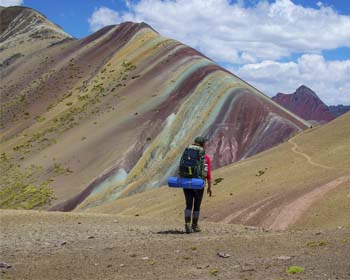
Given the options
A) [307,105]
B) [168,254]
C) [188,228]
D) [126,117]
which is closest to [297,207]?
[188,228]

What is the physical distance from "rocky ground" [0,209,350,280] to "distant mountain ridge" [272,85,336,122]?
6698 cm

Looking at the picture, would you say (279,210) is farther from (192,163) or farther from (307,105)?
(307,105)

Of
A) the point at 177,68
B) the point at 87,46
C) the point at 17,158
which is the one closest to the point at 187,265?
the point at 17,158

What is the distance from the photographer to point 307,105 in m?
81.9

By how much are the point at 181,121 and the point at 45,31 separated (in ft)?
216

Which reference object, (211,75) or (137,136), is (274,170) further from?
(211,75)

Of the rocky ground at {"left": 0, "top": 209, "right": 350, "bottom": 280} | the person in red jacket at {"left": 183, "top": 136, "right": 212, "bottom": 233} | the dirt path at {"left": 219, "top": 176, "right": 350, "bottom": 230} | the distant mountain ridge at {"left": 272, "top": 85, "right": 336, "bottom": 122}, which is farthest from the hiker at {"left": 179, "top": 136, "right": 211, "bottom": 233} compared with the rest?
the distant mountain ridge at {"left": 272, "top": 85, "right": 336, "bottom": 122}

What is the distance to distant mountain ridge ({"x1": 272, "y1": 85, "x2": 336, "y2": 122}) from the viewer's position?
3086 inches

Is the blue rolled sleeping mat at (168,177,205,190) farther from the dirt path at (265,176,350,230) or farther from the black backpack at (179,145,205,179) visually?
the dirt path at (265,176,350,230)

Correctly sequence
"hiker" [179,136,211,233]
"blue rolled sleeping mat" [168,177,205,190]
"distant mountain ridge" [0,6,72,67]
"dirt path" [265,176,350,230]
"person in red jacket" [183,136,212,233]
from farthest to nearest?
"distant mountain ridge" [0,6,72,67] < "dirt path" [265,176,350,230] < "person in red jacket" [183,136,212,233] < "hiker" [179,136,211,233] < "blue rolled sleeping mat" [168,177,205,190]

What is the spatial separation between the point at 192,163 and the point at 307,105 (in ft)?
237

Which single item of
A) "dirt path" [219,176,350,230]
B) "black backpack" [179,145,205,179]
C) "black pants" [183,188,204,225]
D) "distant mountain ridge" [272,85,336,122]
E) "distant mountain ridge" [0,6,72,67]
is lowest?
"dirt path" [219,176,350,230]

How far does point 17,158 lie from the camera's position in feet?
176

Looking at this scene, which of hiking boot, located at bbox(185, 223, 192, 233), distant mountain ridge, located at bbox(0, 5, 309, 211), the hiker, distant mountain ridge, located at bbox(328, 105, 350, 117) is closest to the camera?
the hiker
